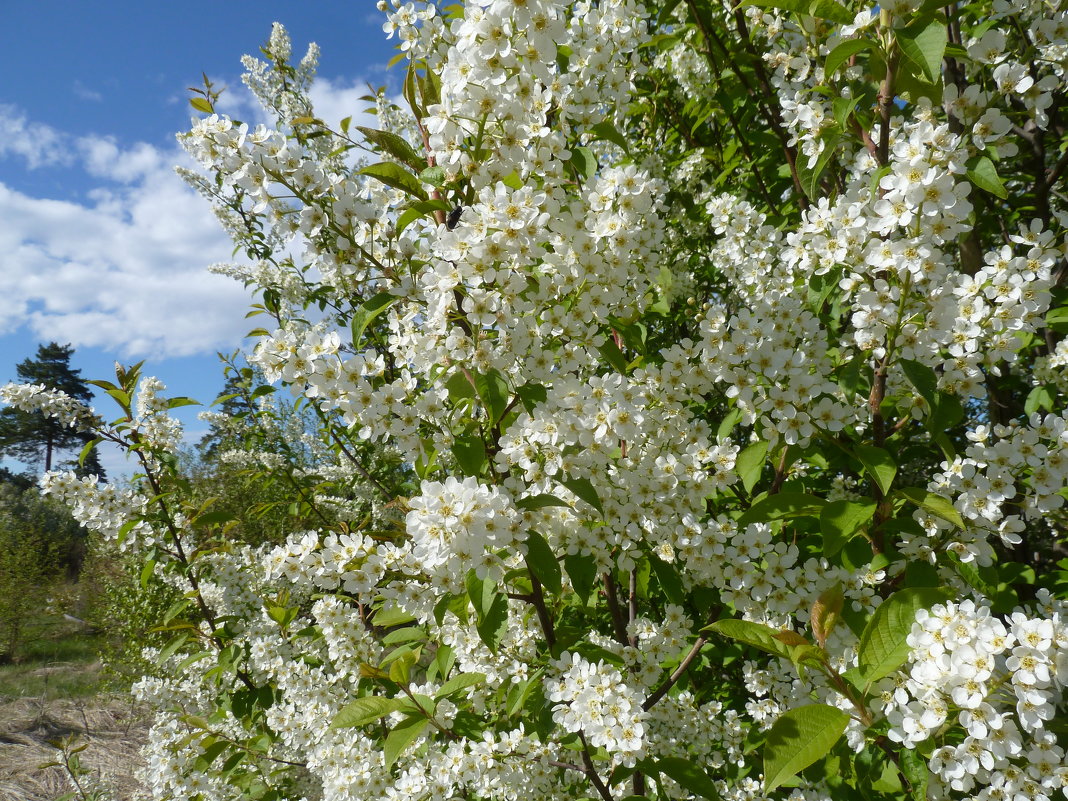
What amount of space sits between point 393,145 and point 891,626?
7.10ft

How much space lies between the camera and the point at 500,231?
6.00 feet

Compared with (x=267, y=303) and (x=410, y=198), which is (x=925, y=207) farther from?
(x=267, y=303)

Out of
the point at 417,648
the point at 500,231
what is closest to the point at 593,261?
the point at 500,231

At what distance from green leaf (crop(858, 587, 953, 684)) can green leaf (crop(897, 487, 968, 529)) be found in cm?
21

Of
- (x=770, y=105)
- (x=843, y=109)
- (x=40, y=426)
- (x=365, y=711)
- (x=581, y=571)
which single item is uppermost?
(x=40, y=426)

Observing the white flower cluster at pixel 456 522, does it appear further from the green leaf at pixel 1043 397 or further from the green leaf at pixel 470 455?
the green leaf at pixel 1043 397

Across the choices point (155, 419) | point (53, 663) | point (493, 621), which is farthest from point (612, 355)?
point (53, 663)

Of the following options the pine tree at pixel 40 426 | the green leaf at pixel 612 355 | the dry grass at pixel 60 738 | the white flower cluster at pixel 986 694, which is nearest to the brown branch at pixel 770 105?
the green leaf at pixel 612 355

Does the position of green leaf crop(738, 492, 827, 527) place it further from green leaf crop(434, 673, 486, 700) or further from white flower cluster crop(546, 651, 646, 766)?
green leaf crop(434, 673, 486, 700)

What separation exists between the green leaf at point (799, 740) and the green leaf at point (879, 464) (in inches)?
26.8

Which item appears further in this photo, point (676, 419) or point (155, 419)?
point (155, 419)

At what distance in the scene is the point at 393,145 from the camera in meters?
2.15

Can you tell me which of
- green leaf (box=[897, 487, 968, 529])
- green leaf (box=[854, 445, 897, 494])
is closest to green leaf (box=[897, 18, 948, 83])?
green leaf (box=[854, 445, 897, 494])

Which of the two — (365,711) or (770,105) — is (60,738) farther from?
(770,105)
